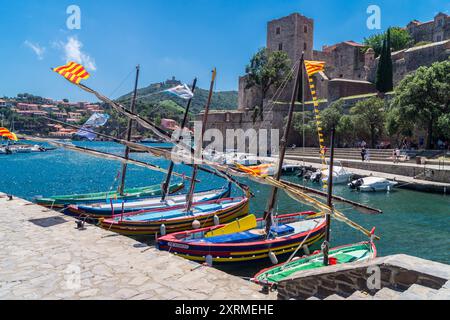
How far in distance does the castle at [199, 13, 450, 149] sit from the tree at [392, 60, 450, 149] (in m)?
16.0

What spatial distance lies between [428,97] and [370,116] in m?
9.53

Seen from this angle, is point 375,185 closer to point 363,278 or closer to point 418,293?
point 363,278

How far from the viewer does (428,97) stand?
33844 mm

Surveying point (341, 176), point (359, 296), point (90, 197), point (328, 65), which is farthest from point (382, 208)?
point (328, 65)

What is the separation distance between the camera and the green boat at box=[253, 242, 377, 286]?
1032 centimetres

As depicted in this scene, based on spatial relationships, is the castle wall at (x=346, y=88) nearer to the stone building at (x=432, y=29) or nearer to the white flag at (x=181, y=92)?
the stone building at (x=432, y=29)

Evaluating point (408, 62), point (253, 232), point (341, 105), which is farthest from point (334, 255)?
point (408, 62)

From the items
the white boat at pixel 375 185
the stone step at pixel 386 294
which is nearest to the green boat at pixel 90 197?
the white boat at pixel 375 185

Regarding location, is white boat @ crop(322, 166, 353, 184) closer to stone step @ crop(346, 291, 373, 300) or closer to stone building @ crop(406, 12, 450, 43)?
stone step @ crop(346, 291, 373, 300)

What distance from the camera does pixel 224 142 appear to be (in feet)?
224

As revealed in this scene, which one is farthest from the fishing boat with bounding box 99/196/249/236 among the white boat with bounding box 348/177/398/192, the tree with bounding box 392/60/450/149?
the tree with bounding box 392/60/450/149

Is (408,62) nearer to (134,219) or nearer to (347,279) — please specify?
(134,219)

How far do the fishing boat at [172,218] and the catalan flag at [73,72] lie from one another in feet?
20.9
